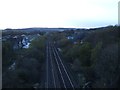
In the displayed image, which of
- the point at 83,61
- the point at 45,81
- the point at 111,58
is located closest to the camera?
the point at 111,58

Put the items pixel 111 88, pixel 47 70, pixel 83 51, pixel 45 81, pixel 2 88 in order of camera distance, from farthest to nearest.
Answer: pixel 83 51 < pixel 47 70 < pixel 45 81 < pixel 111 88 < pixel 2 88

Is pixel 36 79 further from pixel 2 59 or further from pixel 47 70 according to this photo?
pixel 47 70

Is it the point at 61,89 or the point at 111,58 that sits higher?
the point at 111,58

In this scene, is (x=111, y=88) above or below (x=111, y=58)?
below

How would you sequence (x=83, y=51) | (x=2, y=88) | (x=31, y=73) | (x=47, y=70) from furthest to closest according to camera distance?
1. (x=83, y=51)
2. (x=47, y=70)
3. (x=31, y=73)
4. (x=2, y=88)

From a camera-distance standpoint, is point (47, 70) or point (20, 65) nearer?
point (20, 65)

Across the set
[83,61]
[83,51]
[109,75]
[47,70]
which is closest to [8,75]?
[109,75]

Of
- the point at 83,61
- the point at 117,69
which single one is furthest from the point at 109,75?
the point at 83,61

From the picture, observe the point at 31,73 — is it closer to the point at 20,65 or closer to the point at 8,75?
the point at 20,65

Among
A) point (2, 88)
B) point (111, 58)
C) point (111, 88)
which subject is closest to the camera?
point (2, 88)
